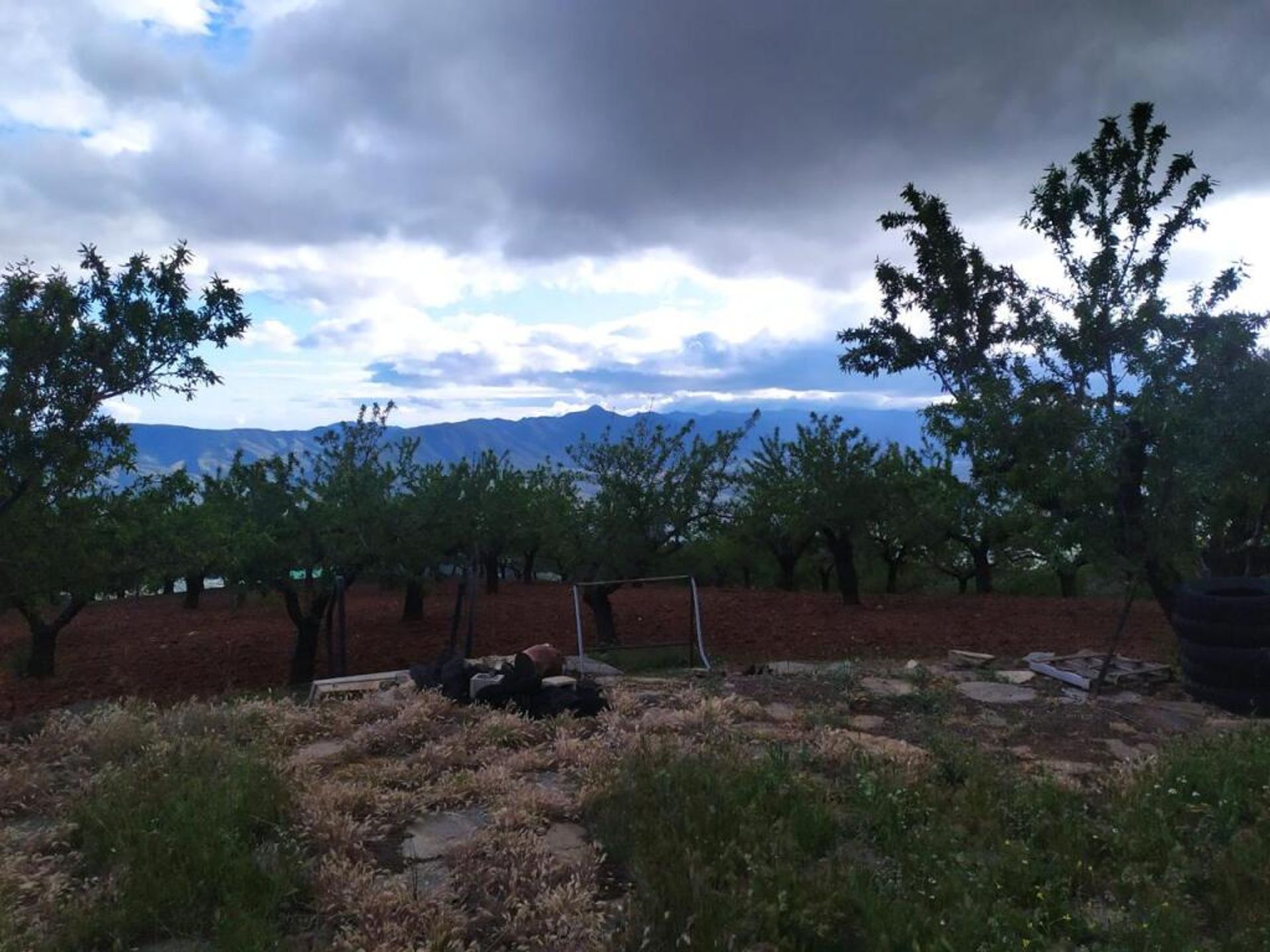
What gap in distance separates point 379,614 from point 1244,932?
1714cm

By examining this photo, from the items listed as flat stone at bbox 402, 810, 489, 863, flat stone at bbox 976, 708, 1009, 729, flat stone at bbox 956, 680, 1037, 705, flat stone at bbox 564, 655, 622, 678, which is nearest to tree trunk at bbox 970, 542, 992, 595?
flat stone at bbox 956, 680, 1037, 705

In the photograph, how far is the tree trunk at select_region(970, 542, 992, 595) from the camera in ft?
69.8

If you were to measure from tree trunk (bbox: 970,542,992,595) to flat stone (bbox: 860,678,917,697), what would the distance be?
13.5 meters

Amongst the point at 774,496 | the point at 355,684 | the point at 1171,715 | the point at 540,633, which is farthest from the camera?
the point at 774,496

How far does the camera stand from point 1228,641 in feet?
26.5

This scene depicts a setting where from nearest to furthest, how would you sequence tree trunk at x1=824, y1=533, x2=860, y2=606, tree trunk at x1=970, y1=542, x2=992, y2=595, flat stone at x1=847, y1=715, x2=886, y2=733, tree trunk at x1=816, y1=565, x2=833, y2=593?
flat stone at x1=847, y1=715, x2=886, y2=733, tree trunk at x1=824, y1=533, x2=860, y2=606, tree trunk at x1=970, y1=542, x2=992, y2=595, tree trunk at x1=816, y1=565, x2=833, y2=593

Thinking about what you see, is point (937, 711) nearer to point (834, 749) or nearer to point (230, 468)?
point (834, 749)

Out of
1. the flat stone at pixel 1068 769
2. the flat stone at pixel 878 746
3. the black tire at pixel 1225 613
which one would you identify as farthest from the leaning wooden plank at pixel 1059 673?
the flat stone at pixel 878 746

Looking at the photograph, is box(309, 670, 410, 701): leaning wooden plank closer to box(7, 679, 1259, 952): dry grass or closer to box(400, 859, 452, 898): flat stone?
box(7, 679, 1259, 952): dry grass

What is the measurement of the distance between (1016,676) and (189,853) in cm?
849

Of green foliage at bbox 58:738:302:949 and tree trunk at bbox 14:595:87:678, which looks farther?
tree trunk at bbox 14:595:87:678

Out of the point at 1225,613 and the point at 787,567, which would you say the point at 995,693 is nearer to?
the point at 1225,613

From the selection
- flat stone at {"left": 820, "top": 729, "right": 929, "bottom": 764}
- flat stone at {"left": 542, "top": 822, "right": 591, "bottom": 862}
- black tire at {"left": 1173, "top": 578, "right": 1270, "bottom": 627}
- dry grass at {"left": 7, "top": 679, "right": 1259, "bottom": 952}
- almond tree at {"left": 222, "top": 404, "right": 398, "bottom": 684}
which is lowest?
flat stone at {"left": 820, "top": 729, "right": 929, "bottom": 764}

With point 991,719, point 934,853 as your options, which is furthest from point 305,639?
point 934,853
